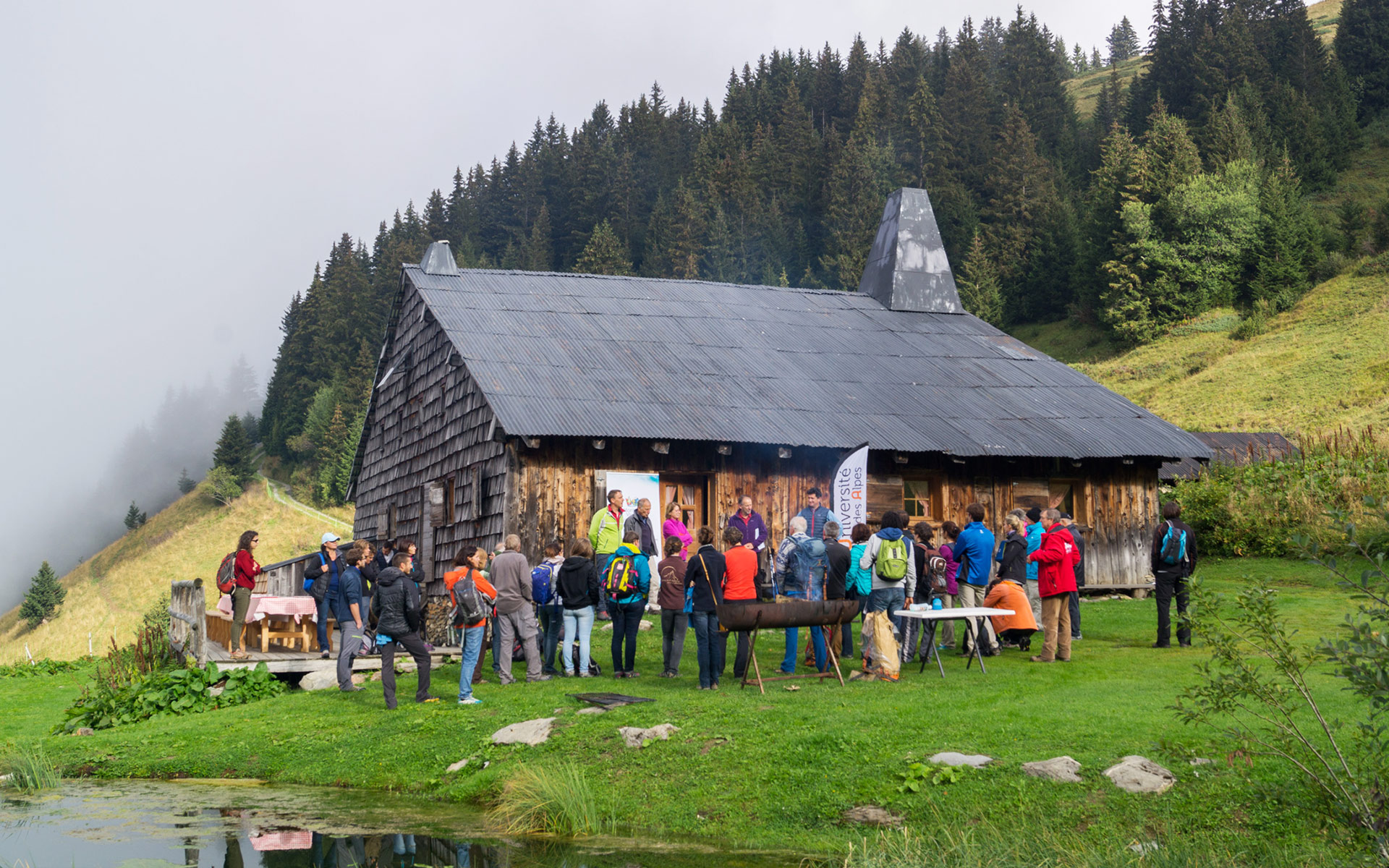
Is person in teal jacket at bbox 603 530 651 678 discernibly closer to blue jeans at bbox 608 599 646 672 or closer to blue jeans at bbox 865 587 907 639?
blue jeans at bbox 608 599 646 672

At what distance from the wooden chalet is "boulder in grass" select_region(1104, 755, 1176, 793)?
1090 centimetres

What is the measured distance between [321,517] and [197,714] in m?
47.5

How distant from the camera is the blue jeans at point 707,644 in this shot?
1160cm

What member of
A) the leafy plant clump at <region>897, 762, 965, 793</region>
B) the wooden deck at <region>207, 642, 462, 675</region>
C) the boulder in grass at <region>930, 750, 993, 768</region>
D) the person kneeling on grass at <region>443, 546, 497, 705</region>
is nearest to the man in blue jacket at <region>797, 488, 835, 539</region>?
the person kneeling on grass at <region>443, 546, 497, 705</region>

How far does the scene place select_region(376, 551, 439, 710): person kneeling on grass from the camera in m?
12.0

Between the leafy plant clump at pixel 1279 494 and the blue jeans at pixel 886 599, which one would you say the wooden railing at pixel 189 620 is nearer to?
the blue jeans at pixel 886 599

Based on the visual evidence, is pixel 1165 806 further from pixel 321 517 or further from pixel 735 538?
pixel 321 517

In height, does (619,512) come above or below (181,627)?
above

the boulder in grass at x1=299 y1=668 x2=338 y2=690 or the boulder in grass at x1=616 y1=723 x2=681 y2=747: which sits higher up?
the boulder in grass at x1=616 y1=723 x2=681 y2=747

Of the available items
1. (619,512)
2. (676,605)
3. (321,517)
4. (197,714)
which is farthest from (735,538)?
(321,517)

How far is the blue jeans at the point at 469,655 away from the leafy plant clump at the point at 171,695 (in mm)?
3761

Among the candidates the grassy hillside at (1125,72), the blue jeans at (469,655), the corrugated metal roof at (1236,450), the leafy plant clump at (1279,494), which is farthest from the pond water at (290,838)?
the grassy hillside at (1125,72)

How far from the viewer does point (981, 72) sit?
83.2 metres

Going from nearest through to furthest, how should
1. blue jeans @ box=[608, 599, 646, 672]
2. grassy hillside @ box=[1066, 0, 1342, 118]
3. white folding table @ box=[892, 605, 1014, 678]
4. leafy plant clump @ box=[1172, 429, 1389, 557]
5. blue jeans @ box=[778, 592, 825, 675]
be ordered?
white folding table @ box=[892, 605, 1014, 678], blue jeans @ box=[778, 592, 825, 675], blue jeans @ box=[608, 599, 646, 672], leafy plant clump @ box=[1172, 429, 1389, 557], grassy hillside @ box=[1066, 0, 1342, 118]
